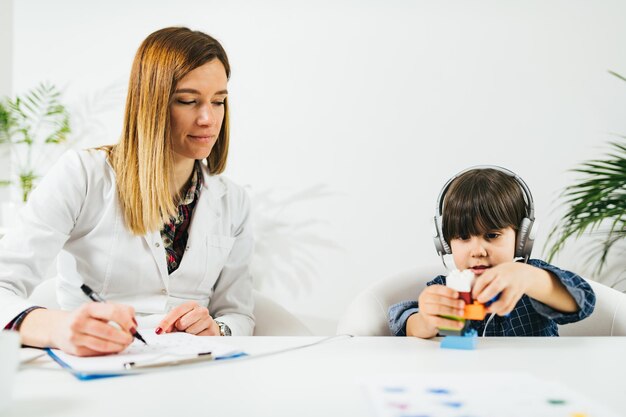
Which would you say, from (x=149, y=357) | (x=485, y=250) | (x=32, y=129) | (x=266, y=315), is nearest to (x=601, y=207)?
(x=485, y=250)

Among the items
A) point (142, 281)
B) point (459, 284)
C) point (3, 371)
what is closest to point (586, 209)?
point (459, 284)

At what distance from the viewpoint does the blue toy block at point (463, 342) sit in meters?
1.13

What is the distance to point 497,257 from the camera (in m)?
1.39

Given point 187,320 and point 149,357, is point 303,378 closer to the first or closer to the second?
point 149,357

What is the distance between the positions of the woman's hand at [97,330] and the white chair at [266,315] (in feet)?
2.50

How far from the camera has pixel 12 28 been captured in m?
3.20

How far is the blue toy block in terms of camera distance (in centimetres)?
113

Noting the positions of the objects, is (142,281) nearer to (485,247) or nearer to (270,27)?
(485,247)

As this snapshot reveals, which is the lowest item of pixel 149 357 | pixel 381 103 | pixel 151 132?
pixel 149 357

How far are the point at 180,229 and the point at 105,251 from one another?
0.72ft

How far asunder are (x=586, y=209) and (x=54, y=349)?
2180 millimetres

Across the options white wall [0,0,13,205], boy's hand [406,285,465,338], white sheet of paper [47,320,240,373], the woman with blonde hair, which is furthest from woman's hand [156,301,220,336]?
white wall [0,0,13,205]

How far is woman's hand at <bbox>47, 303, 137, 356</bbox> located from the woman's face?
2.23 ft

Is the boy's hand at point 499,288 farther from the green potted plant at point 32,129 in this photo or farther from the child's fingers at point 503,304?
the green potted plant at point 32,129
